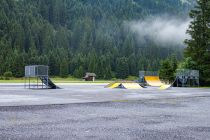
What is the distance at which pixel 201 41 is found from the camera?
47562mm

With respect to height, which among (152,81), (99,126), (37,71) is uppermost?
(37,71)

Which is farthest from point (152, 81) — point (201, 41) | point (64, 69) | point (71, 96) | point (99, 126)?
point (64, 69)

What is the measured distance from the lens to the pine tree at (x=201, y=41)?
46719 millimetres

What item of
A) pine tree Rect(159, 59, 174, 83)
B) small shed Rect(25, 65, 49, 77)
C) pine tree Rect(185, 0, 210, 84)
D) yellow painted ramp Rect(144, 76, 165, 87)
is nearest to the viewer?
small shed Rect(25, 65, 49, 77)

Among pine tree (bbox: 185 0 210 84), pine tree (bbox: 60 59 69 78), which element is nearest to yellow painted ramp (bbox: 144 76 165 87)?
pine tree (bbox: 185 0 210 84)

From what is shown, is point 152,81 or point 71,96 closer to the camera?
point 71,96

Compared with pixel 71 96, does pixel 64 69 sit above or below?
below

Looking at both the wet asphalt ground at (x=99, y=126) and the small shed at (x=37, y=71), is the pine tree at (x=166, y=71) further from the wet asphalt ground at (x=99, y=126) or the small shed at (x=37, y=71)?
the wet asphalt ground at (x=99, y=126)

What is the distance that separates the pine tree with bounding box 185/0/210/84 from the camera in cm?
4672

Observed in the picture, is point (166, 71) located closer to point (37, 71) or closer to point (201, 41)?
point (201, 41)

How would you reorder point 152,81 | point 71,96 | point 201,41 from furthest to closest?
point 152,81
point 201,41
point 71,96

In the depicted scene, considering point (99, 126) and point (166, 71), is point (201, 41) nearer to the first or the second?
point (166, 71)

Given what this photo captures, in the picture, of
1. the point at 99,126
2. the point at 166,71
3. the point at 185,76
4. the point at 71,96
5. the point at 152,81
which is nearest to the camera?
the point at 99,126

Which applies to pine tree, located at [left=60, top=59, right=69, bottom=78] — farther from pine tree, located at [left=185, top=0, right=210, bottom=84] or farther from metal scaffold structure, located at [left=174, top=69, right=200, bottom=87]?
metal scaffold structure, located at [left=174, top=69, right=200, bottom=87]
